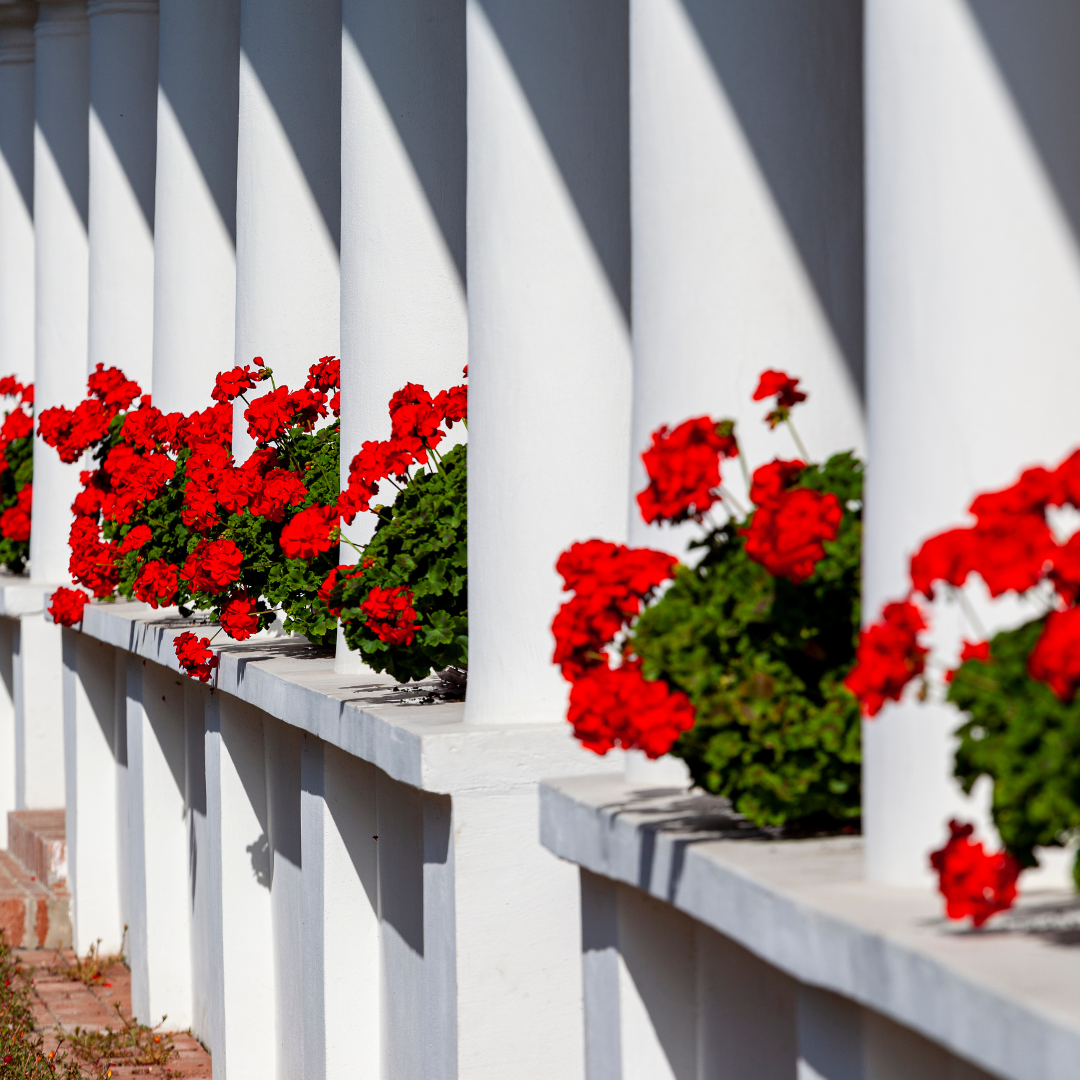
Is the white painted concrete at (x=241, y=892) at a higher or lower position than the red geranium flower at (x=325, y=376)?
lower

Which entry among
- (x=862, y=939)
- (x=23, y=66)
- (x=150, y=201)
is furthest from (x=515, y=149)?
(x=23, y=66)

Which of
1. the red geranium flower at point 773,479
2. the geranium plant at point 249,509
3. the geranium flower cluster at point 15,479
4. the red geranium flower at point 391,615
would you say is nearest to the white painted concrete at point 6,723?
the geranium flower cluster at point 15,479

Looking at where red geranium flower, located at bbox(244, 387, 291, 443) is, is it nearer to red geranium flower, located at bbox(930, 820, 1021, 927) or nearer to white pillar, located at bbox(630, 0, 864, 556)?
white pillar, located at bbox(630, 0, 864, 556)

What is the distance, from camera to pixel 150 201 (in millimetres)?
12289

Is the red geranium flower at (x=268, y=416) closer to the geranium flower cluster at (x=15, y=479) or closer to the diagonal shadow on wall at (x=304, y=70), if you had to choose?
the diagonal shadow on wall at (x=304, y=70)

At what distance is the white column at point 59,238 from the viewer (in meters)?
13.5

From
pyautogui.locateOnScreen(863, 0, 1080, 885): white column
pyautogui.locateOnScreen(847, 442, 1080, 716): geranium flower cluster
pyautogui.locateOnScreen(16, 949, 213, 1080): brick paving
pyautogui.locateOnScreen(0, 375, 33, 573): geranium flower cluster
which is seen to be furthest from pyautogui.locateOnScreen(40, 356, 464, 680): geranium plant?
pyautogui.locateOnScreen(0, 375, 33, 573): geranium flower cluster

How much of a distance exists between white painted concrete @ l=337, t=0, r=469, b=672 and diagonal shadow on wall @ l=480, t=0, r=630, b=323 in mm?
1417

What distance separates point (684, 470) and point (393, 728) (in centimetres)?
235

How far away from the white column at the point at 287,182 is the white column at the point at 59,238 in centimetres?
497

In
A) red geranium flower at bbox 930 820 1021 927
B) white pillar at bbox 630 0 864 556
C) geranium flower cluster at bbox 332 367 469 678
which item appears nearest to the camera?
red geranium flower at bbox 930 820 1021 927

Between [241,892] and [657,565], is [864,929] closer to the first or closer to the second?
[657,565]

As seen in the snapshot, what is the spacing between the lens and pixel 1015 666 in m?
2.81

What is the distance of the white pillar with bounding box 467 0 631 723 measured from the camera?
19.0 feet
